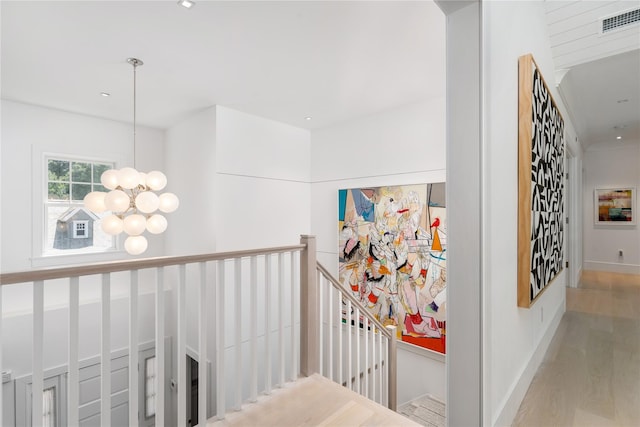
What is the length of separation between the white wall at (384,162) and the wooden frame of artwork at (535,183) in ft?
3.92

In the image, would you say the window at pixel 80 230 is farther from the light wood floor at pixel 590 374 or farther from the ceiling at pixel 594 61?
the ceiling at pixel 594 61

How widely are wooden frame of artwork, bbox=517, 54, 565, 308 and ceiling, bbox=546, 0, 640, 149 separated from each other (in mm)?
550

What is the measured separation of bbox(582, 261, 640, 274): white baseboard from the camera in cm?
599

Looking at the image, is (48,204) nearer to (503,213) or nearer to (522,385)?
(503,213)

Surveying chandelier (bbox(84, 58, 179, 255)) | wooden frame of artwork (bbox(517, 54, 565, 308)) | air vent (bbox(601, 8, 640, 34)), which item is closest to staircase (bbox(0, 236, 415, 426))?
chandelier (bbox(84, 58, 179, 255))

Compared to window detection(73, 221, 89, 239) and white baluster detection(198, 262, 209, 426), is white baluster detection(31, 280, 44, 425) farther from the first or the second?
window detection(73, 221, 89, 239)

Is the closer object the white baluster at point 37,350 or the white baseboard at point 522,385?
the white baluster at point 37,350

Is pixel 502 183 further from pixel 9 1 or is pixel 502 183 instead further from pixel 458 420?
pixel 9 1

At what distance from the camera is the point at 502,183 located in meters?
1.54

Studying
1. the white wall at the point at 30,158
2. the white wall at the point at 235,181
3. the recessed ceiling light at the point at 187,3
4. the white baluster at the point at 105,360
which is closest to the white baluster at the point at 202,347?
the white baluster at the point at 105,360

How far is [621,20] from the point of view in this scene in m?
2.31

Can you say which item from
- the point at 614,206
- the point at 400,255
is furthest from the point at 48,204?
the point at 614,206

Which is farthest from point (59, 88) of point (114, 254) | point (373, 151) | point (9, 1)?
point (373, 151)

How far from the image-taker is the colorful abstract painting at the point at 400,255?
350 cm
